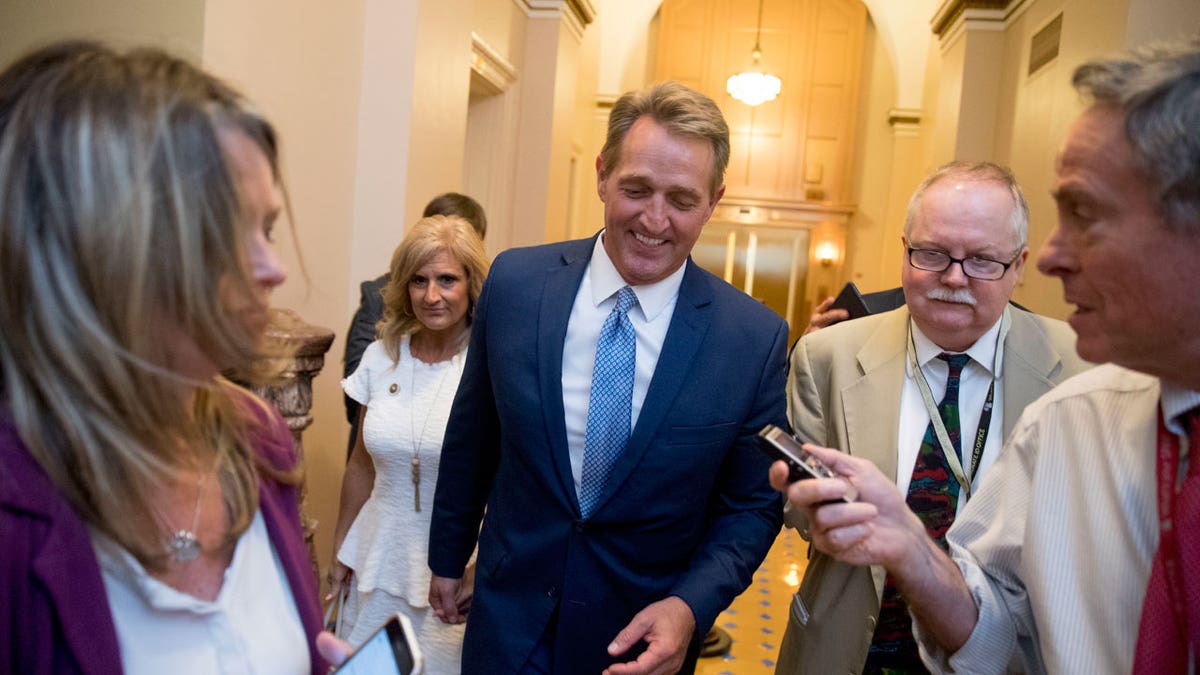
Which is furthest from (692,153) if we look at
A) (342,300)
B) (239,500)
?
(342,300)

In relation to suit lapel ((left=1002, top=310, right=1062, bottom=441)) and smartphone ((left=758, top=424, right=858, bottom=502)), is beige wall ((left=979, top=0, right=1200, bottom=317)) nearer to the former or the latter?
suit lapel ((left=1002, top=310, right=1062, bottom=441))

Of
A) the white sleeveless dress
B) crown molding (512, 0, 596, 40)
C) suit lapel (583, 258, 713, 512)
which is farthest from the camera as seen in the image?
crown molding (512, 0, 596, 40)

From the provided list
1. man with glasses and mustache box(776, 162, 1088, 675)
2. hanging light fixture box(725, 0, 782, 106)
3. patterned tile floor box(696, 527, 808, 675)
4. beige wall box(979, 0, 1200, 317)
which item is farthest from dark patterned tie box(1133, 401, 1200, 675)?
hanging light fixture box(725, 0, 782, 106)

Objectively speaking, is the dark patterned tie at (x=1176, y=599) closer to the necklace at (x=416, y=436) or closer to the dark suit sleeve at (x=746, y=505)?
the dark suit sleeve at (x=746, y=505)

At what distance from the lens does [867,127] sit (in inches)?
543

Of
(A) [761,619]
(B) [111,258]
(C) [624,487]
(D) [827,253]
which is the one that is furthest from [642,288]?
(D) [827,253]

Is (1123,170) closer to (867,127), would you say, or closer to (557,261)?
(557,261)

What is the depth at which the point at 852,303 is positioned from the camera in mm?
2693

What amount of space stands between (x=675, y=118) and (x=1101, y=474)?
46.6 inches

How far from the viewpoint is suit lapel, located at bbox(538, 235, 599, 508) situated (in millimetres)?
2057

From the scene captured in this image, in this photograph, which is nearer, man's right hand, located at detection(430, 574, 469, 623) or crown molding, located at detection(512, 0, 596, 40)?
man's right hand, located at detection(430, 574, 469, 623)

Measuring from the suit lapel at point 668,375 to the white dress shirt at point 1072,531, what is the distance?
27.1 inches

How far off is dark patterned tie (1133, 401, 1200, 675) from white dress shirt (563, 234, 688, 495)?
1.11 metres

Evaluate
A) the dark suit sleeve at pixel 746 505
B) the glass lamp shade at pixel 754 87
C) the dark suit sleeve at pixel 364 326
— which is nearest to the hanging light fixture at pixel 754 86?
the glass lamp shade at pixel 754 87
